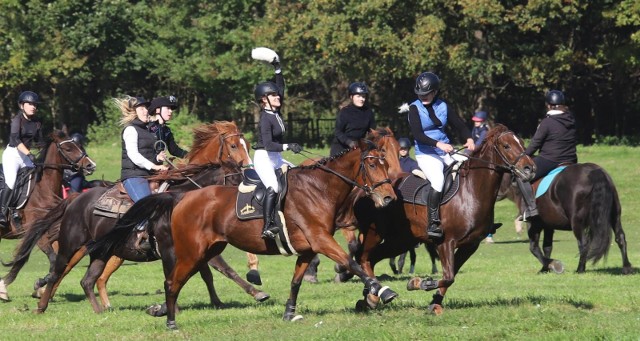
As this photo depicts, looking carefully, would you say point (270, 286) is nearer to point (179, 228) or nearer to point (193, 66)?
point (179, 228)

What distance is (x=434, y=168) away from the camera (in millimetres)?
15047

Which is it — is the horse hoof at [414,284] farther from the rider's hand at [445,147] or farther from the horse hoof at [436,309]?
the rider's hand at [445,147]

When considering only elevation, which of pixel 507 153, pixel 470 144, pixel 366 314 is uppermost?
pixel 470 144

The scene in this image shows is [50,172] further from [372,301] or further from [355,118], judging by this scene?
[372,301]

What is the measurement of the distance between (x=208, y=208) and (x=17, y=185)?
6.89 metres

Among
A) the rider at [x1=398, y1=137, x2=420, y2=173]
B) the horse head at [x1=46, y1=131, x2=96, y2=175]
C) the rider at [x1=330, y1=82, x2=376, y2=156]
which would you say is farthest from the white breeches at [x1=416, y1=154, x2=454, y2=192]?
the rider at [x1=398, y1=137, x2=420, y2=173]

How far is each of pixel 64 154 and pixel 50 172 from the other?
48cm

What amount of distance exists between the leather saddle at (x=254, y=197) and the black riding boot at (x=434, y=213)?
188cm

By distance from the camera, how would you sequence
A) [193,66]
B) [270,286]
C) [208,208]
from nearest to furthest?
[208,208] < [270,286] < [193,66]

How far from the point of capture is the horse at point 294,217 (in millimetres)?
13555

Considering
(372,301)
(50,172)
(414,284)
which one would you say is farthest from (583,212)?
(50,172)

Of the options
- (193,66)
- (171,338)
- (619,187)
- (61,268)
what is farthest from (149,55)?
(171,338)

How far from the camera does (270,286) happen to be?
63.9 ft

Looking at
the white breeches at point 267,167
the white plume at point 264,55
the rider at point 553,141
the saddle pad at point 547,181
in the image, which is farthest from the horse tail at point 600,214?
the white breeches at point 267,167
